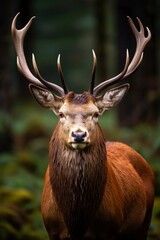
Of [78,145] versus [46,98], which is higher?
[46,98]

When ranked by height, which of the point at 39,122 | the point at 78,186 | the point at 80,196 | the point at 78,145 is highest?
the point at 78,145

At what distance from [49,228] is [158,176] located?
370 cm

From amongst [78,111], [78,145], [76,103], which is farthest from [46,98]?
[78,145]

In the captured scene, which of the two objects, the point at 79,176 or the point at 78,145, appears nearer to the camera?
the point at 78,145

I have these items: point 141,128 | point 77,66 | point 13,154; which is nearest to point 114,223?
point 13,154

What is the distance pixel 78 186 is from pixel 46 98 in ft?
3.35

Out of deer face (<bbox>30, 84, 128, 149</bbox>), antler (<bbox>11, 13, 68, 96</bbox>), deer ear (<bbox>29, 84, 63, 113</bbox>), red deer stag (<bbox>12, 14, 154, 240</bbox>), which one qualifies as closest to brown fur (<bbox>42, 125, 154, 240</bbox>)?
red deer stag (<bbox>12, 14, 154, 240</bbox>)

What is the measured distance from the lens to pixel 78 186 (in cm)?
815

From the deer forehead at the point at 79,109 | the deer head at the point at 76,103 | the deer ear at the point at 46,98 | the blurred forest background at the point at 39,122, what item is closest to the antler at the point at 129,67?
the deer head at the point at 76,103

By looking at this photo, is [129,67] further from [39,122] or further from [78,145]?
[39,122]

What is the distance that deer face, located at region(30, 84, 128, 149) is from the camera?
778 cm

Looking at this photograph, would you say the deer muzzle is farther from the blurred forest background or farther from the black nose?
the blurred forest background

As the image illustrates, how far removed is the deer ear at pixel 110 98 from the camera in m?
8.56

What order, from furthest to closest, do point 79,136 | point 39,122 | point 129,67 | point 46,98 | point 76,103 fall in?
1. point 39,122
2. point 129,67
3. point 46,98
4. point 76,103
5. point 79,136
